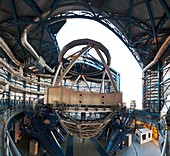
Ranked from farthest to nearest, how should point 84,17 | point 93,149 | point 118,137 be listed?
1. point 118,137
2. point 93,149
3. point 84,17

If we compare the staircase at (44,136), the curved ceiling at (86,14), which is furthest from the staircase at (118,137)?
the curved ceiling at (86,14)

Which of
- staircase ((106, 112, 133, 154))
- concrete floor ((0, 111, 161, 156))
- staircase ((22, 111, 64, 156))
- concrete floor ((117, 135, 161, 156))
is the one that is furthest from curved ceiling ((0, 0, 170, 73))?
concrete floor ((117, 135, 161, 156))

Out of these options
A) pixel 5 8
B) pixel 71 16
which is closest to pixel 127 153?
pixel 71 16

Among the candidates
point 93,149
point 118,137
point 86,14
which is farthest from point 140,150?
point 86,14

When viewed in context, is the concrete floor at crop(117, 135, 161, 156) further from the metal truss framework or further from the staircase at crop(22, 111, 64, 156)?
the staircase at crop(22, 111, 64, 156)

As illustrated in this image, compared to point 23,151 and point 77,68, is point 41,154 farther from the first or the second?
point 77,68

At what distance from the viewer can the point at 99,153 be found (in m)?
16.9

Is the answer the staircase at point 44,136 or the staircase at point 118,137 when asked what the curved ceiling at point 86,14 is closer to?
the staircase at point 44,136

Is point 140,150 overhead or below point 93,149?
below

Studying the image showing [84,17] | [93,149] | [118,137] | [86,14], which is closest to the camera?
[84,17]

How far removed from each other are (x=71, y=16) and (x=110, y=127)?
1784 centimetres

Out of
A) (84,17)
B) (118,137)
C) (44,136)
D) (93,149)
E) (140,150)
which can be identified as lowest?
(140,150)

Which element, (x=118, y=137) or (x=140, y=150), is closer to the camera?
(x=118, y=137)

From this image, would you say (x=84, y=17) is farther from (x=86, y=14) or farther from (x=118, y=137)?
(x=118, y=137)
